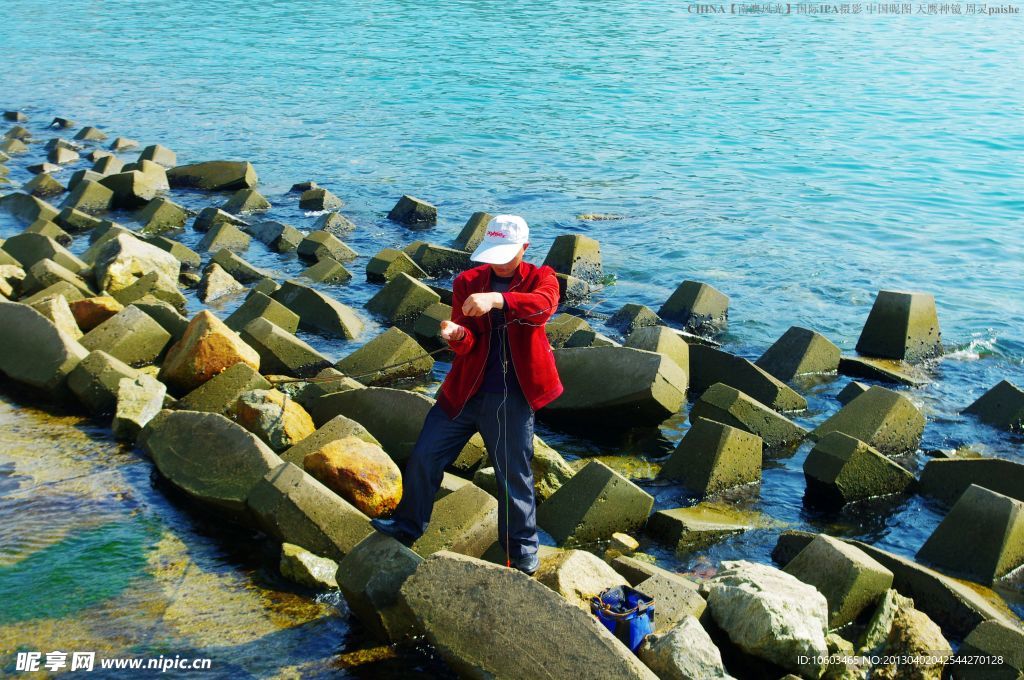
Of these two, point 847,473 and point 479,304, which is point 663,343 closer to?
point 847,473

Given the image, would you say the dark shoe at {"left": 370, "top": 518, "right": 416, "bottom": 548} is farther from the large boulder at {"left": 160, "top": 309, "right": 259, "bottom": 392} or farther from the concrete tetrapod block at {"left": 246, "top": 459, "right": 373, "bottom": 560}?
the large boulder at {"left": 160, "top": 309, "right": 259, "bottom": 392}

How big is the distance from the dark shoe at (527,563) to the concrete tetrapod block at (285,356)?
429cm

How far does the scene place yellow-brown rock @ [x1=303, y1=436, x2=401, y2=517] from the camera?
6.54 m

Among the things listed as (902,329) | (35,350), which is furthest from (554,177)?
(35,350)

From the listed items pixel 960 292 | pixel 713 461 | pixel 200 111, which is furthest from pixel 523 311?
pixel 200 111

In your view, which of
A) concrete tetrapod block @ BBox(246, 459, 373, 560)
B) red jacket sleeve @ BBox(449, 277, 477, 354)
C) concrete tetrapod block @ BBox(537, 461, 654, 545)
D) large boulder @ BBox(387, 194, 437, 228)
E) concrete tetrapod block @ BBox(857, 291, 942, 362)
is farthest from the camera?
large boulder @ BBox(387, 194, 437, 228)

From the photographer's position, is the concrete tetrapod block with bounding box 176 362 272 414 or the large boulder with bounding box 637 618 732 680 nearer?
the large boulder with bounding box 637 618 732 680

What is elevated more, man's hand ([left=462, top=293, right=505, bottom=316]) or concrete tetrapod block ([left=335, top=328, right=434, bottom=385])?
man's hand ([left=462, top=293, right=505, bottom=316])

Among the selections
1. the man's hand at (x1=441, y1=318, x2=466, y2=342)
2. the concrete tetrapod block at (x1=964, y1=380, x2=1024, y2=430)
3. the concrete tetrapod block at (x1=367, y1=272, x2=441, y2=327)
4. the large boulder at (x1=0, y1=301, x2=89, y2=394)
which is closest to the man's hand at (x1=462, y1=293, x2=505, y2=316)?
the man's hand at (x1=441, y1=318, x2=466, y2=342)

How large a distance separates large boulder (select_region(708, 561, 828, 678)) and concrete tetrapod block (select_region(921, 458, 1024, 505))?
9.10 ft

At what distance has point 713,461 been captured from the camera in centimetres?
761

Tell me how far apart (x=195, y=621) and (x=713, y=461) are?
3818 mm

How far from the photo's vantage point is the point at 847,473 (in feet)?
24.9

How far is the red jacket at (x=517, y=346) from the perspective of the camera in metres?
5.37
